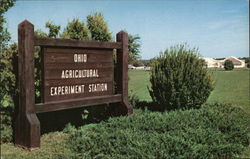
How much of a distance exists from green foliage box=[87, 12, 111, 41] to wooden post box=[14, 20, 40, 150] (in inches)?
132

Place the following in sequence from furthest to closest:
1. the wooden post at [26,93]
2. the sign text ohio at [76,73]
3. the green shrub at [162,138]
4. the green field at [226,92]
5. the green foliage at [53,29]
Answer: the green field at [226,92] < the green foliage at [53,29] < the sign text ohio at [76,73] < the wooden post at [26,93] < the green shrub at [162,138]

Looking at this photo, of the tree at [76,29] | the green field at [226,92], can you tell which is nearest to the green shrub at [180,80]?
the green field at [226,92]

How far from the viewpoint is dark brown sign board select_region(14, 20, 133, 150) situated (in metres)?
5.63

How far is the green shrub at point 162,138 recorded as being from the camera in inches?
202

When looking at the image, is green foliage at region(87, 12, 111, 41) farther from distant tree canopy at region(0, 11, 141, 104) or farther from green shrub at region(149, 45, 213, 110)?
green shrub at region(149, 45, 213, 110)

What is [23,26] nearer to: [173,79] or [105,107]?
[105,107]

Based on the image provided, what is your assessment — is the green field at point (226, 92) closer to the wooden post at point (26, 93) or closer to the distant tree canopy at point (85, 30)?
the distant tree canopy at point (85, 30)

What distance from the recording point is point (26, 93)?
5617mm

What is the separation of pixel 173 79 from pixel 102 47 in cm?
274

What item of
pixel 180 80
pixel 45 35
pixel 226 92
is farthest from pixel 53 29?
pixel 226 92

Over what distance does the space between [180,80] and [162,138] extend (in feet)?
11.7

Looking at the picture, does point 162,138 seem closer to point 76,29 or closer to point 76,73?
point 76,73

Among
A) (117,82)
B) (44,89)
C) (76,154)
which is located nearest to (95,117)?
(117,82)

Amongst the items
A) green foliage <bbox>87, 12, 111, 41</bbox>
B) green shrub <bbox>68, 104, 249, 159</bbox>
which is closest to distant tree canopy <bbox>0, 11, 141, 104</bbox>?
green foliage <bbox>87, 12, 111, 41</bbox>
